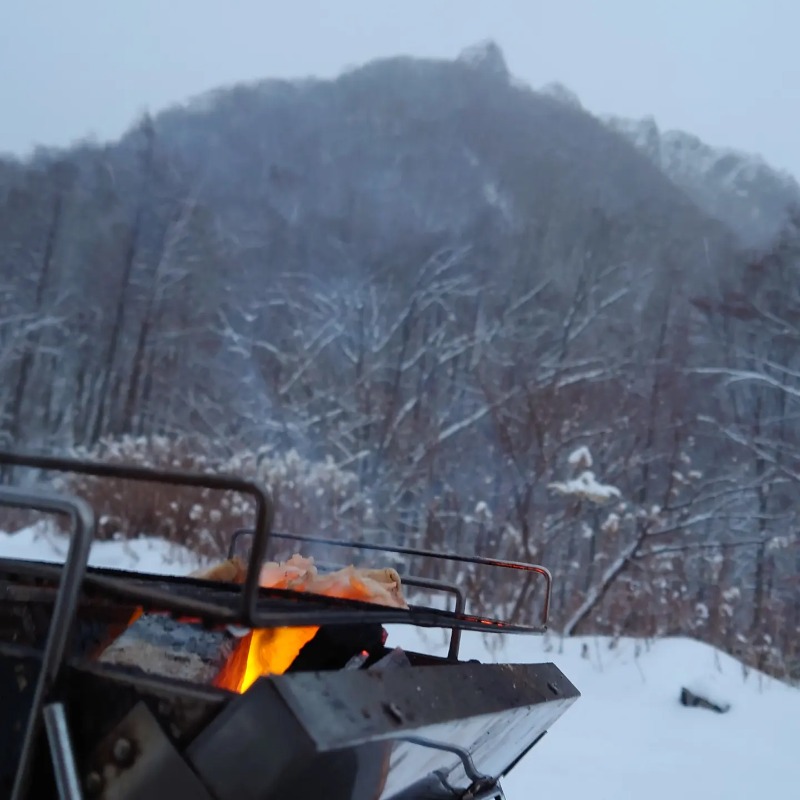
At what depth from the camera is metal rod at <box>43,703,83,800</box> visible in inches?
42.7

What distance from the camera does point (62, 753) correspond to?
43.1 inches

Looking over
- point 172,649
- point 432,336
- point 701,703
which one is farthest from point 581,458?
point 172,649

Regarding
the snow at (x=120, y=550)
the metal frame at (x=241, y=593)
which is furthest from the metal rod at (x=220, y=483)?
the snow at (x=120, y=550)

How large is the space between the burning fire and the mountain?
42.9 ft

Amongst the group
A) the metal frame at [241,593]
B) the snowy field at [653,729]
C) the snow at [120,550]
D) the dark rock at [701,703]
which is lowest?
the snow at [120,550]

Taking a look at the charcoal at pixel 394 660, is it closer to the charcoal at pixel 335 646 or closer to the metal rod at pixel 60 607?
the charcoal at pixel 335 646

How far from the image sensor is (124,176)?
14945 millimetres

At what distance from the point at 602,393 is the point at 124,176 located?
33.0ft

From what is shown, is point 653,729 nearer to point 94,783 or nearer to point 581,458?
point 581,458

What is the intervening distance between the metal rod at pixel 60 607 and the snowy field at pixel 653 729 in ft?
8.76

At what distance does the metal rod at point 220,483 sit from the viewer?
41.4 inches

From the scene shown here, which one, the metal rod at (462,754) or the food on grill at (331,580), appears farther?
the food on grill at (331,580)

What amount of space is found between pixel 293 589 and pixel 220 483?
804mm

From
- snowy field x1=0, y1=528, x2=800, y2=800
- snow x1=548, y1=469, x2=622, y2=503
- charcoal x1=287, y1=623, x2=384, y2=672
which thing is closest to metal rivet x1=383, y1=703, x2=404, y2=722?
charcoal x1=287, y1=623, x2=384, y2=672
